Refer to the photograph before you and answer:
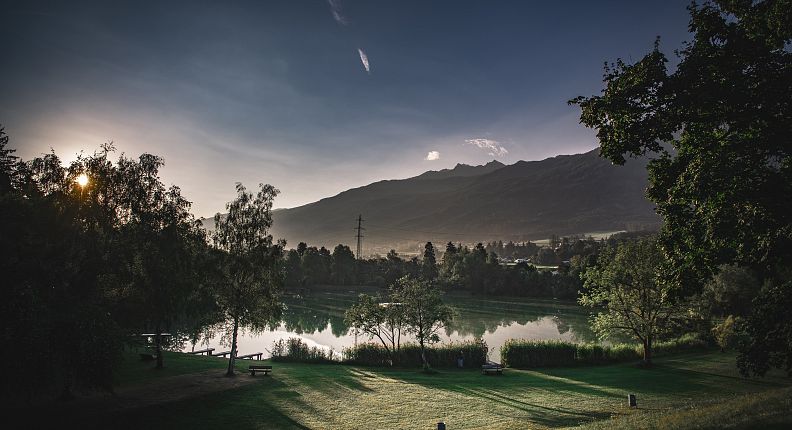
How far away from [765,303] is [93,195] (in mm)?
32598

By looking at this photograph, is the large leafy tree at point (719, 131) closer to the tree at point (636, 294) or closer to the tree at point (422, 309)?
the tree at point (636, 294)

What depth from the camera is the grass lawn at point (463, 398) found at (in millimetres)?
19828

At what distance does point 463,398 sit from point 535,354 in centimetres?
1669

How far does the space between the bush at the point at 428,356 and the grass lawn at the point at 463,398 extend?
2878 millimetres

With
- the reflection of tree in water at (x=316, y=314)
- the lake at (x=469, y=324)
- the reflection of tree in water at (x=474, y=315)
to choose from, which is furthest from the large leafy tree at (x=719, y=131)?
the reflection of tree in water at (x=316, y=314)

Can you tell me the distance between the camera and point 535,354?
39375 mm

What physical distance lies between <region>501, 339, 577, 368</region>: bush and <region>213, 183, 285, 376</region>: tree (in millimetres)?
22068

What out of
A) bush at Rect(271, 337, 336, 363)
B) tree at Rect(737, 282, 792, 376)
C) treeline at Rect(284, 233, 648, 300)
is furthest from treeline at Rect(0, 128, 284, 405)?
treeline at Rect(284, 233, 648, 300)

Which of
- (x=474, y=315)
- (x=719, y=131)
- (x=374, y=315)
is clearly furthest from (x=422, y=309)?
(x=474, y=315)

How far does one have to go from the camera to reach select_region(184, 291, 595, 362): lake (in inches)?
2176

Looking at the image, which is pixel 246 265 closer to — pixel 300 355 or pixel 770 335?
pixel 300 355

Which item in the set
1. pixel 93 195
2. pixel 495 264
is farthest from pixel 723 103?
pixel 495 264

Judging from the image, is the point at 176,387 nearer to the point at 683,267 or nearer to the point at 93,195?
the point at 93,195

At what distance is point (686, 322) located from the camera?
4922 centimetres
